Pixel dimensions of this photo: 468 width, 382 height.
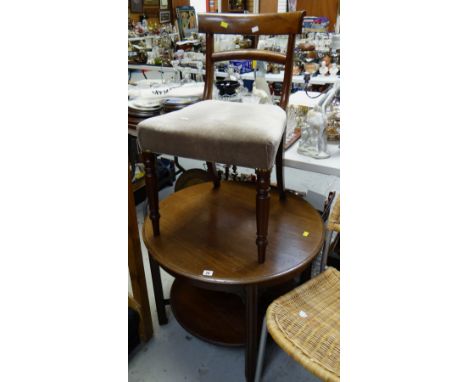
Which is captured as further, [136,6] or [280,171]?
[136,6]

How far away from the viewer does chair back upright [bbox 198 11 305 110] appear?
1.14 meters

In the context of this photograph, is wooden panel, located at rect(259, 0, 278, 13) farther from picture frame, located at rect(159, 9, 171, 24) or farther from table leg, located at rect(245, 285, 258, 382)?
table leg, located at rect(245, 285, 258, 382)

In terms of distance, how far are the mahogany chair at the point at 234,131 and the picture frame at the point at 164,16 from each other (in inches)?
134

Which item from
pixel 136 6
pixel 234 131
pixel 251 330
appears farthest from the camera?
pixel 136 6

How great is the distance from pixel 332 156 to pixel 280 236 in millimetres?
345

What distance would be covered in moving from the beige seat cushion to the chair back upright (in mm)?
279

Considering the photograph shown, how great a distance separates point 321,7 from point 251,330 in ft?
Answer: 13.6

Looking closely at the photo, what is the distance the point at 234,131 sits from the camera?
86 centimetres

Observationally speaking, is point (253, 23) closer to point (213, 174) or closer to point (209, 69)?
point (209, 69)

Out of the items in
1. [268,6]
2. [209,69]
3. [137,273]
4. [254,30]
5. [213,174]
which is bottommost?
[137,273]

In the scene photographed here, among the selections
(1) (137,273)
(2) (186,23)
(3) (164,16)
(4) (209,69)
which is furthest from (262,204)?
(3) (164,16)

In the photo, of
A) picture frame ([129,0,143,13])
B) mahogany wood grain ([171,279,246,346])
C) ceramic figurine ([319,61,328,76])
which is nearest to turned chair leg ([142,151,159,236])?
mahogany wood grain ([171,279,246,346])

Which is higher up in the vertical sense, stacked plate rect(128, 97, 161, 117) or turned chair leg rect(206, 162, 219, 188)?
stacked plate rect(128, 97, 161, 117)
